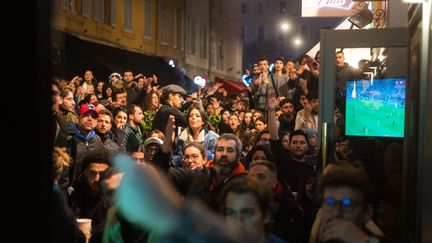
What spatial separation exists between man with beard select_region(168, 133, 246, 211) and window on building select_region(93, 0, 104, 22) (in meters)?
14.2

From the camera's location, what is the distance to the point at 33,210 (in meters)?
1.63

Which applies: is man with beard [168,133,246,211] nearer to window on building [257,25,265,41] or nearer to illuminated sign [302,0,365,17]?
illuminated sign [302,0,365,17]

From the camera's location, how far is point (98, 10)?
18.8 metres

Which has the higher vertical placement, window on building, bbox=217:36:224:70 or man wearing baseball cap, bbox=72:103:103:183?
window on building, bbox=217:36:224:70

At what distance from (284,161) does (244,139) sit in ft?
9.13

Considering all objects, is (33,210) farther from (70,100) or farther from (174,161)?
(70,100)

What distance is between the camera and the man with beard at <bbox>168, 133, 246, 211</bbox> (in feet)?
13.0

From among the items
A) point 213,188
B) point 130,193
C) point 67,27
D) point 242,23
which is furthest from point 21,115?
point 242,23

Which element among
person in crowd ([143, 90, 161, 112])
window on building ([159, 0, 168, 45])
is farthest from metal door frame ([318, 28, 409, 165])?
window on building ([159, 0, 168, 45])

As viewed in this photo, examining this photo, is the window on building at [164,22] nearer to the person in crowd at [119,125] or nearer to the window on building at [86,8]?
the window on building at [86,8]

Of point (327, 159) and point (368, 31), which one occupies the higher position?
point (368, 31)

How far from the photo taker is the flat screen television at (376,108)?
654 cm

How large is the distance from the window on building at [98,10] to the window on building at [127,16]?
1.79 meters

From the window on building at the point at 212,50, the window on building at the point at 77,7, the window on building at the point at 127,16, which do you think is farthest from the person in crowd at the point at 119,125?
the window on building at the point at 212,50
